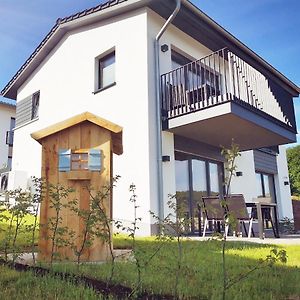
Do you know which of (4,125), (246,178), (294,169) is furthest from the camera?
(294,169)

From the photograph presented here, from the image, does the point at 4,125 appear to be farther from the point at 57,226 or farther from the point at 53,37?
the point at 57,226

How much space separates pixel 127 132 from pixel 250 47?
5.78 m

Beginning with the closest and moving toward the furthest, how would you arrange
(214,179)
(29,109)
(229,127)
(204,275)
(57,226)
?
(204,275), (57,226), (229,127), (214,179), (29,109)

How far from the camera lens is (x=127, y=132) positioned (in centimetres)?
800

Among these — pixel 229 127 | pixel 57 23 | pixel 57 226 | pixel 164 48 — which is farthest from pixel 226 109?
pixel 57 23

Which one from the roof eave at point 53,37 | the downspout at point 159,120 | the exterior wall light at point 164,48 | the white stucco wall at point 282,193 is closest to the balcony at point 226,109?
the downspout at point 159,120

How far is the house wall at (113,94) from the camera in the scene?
7637 millimetres

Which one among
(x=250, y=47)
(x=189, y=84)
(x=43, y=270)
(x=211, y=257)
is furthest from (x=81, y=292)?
(x=250, y=47)

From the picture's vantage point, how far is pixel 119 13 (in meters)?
9.11

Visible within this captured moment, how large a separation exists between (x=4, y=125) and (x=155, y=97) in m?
15.7

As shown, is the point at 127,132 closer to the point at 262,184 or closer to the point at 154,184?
the point at 154,184

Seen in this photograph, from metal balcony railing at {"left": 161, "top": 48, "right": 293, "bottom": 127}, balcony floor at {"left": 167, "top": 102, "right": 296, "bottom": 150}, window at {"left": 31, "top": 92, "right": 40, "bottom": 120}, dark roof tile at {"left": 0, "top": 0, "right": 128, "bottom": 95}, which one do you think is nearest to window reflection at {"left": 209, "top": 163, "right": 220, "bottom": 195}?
balcony floor at {"left": 167, "top": 102, "right": 296, "bottom": 150}

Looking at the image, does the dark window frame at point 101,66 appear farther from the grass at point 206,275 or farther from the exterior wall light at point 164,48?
the grass at point 206,275

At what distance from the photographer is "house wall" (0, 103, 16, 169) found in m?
20.4
